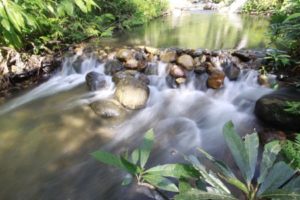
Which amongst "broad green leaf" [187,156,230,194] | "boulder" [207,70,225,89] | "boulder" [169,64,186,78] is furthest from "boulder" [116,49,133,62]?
"broad green leaf" [187,156,230,194]

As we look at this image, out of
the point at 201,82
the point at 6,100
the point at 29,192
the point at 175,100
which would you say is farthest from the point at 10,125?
the point at 201,82

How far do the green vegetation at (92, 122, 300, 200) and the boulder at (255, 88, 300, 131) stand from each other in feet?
6.91

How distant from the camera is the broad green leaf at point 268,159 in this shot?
117 cm

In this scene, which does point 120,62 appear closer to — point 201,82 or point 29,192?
point 201,82

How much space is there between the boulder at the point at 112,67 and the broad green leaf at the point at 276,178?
4296 millimetres

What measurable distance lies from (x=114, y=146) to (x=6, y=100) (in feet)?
7.65

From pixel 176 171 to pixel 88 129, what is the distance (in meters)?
2.65

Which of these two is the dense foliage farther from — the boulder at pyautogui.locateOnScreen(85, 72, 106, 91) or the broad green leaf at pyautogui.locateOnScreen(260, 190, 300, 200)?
the broad green leaf at pyautogui.locateOnScreen(260, 190, 300, 200)

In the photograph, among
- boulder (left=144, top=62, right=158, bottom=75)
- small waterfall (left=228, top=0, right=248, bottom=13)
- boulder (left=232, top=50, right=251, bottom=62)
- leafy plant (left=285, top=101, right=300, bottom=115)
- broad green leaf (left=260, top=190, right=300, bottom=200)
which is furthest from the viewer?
small waterfall (left=228, top=0, right=248, bottom=13)

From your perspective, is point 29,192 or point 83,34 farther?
point 83,34

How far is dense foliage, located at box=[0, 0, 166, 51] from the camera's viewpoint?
9.27ft

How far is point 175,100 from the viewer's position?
4527mm

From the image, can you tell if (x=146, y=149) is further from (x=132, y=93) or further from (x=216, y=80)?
(x=216, y=80)

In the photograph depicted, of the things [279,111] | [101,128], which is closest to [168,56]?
[101,128]
